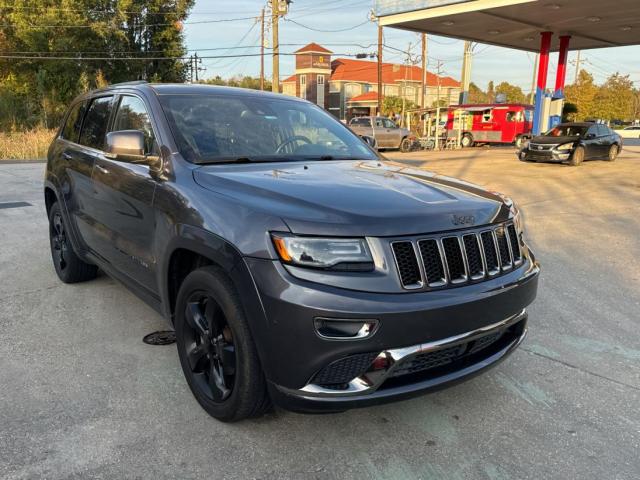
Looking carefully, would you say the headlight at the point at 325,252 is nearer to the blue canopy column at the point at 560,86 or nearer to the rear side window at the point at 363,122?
the blue canopy column at the point at 560,86

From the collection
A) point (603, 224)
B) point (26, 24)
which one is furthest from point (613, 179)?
point (26, 24)

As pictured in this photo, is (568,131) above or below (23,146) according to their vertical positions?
above

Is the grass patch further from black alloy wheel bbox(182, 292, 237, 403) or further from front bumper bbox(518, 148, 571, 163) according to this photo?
→ black alloy wheel bbox(182, 292, 237, 403)

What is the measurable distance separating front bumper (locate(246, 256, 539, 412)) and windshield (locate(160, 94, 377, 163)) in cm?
125

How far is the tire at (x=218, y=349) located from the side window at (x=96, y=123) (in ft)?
6.49

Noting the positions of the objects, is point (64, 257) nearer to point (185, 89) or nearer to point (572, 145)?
point (185, 89)

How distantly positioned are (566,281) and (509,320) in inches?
123

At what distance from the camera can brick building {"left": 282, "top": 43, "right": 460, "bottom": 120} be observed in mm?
74312

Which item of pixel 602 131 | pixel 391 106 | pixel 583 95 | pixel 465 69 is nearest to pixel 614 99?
pixel 583 95

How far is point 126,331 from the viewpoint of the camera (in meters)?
4.11

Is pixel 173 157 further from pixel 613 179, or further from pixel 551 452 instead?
pixel 613 179

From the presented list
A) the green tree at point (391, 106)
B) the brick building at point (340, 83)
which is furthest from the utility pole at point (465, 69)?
the brick building at point (340, 83)

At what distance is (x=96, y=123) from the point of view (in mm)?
4516

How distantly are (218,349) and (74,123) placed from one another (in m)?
3.38
